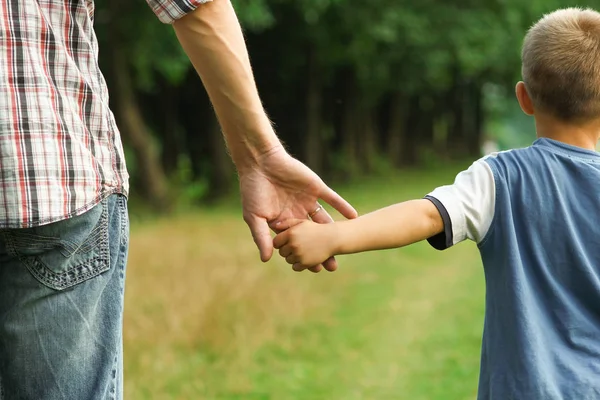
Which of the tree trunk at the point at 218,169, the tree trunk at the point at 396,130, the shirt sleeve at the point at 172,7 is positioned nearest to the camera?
the shirt sleeve at the point at 172,7

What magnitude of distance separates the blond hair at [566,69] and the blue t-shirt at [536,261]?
13 cm

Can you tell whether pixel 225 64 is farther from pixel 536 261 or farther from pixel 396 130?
pixel 396 130

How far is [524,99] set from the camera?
8.89 ft

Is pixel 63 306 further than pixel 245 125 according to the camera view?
No

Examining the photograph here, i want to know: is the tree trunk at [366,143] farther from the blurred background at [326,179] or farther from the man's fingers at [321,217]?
the man's fingers at [321,217]

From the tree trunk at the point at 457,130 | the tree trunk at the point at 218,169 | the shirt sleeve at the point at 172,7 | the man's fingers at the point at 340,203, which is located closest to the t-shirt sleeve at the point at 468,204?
the man's fingers at the point at 340,203

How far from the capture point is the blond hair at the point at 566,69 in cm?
260

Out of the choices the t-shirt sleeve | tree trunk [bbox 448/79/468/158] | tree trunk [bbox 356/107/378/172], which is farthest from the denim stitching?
tree trunk [bbox 448/79/468/158]

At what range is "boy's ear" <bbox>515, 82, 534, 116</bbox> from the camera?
2.69 meters

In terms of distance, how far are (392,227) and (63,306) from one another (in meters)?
0.86

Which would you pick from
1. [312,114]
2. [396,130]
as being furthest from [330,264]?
[396,130]

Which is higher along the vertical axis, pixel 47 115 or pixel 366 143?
pixel 47 115

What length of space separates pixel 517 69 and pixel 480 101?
6.82 metres

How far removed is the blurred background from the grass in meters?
0.02
